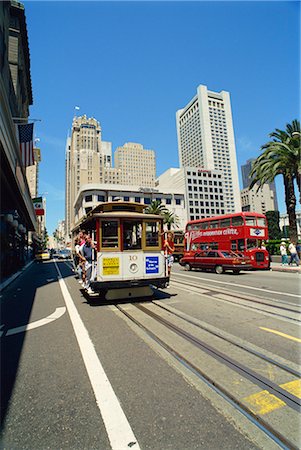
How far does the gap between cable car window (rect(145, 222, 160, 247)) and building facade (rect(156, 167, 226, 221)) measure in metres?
102

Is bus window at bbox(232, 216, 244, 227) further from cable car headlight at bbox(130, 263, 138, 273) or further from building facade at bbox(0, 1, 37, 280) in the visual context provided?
building facade at bbox(0, 1, 37, 280)

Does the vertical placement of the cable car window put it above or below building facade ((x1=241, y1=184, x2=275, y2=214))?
below

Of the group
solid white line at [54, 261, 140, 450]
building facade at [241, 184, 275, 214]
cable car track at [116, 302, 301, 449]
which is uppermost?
building facade at [241, 184, 275, 214]

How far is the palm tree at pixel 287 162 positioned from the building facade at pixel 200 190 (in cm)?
8416

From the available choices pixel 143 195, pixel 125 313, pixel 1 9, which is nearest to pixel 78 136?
pixel 143 195

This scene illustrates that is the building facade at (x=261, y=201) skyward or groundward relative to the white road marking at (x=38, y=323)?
skyward

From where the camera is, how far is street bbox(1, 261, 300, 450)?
7.70ft

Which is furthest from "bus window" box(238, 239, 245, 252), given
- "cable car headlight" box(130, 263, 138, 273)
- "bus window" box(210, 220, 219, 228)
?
"cable car headlight" box(130, 263, 138, 273)

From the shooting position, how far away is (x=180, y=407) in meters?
2.74

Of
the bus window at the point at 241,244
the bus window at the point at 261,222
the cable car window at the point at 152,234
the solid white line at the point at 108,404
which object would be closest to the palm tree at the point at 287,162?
the bus window at the point at 261,222

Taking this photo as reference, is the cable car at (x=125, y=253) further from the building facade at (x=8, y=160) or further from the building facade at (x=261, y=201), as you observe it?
the building facade at (x=261, y=201)

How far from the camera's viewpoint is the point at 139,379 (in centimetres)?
336

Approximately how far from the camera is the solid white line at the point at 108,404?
2.26m

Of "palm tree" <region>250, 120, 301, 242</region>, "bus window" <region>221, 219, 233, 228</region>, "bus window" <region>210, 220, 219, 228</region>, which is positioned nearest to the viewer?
"bus window" <region>221, 219, 233, 228</region>
